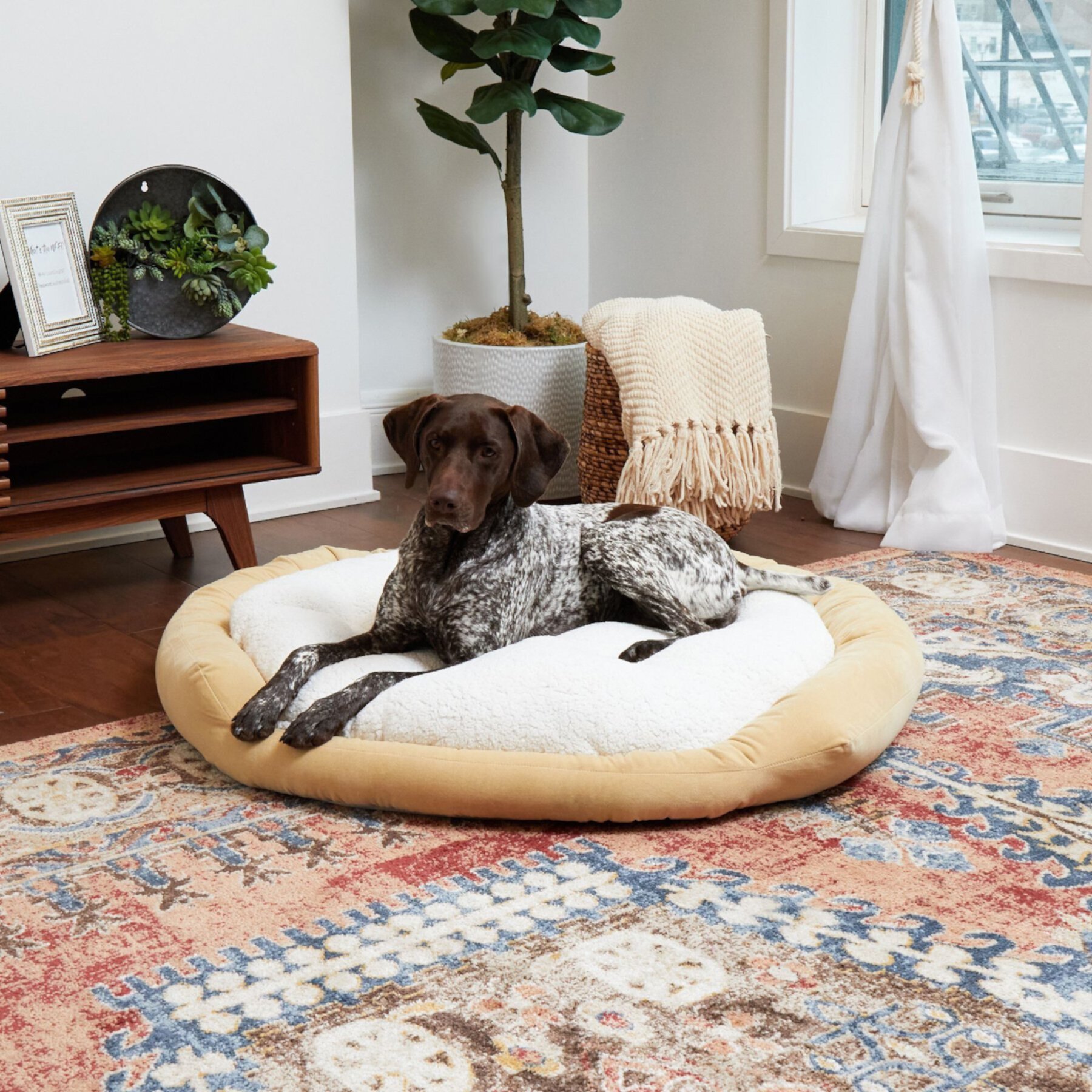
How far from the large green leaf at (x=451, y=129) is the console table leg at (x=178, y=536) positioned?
147 centimetres

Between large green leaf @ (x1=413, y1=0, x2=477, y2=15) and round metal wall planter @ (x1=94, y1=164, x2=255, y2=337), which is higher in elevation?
large green leaf @ (x1=413, y1=0, x2=477, y2=15)

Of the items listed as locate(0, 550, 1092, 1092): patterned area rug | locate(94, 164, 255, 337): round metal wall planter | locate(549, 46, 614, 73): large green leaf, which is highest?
locate(549, 46, 614, 73): large green leaf

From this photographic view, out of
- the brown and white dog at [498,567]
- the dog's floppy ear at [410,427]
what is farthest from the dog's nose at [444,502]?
the dog's floppy ear at [410,427]

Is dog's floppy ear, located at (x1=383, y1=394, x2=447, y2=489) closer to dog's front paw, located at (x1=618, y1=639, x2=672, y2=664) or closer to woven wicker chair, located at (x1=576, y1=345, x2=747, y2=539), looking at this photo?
dog's front paw, located at (x1=618, y1=639, x2=672, y2=664)

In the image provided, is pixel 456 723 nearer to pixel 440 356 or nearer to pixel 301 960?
pixel 301 960

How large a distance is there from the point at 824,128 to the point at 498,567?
2598 mm

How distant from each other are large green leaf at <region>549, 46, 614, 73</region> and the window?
910 mm

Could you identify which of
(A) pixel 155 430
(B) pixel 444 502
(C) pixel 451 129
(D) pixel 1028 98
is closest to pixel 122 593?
(A) pixel 155 430

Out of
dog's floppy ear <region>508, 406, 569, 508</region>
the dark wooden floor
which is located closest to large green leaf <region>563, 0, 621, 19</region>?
the dark wooden floor

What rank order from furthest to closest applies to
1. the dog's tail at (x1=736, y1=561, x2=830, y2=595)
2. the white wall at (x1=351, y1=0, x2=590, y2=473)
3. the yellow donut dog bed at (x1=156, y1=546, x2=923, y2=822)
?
the white wall at (x1=351, y1=0, x2=590, y2=473) < the dog's tail at (x1=736, y1=561, x2=830, y2=595) < the yellow donut dog bed at (x1=156, y1=546, x2=923, y2=822)

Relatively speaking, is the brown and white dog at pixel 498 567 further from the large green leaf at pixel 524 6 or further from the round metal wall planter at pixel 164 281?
the large green leaf at pixel 524 6

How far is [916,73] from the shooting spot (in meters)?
3.72

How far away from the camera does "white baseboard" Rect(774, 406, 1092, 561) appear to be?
3.72 meters

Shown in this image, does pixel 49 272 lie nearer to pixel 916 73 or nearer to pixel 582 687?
pixel 582 687
